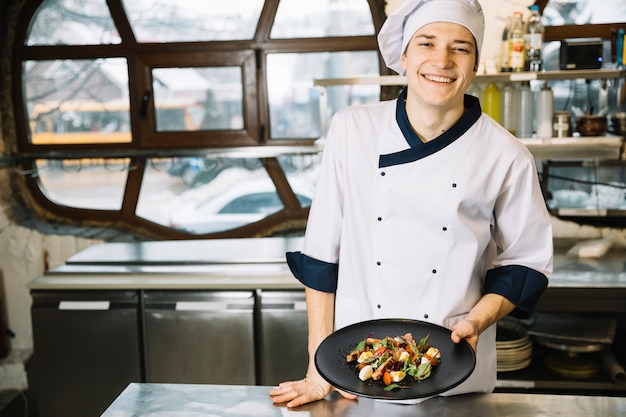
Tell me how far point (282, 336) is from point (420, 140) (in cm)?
151

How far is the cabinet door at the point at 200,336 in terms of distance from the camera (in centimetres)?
293

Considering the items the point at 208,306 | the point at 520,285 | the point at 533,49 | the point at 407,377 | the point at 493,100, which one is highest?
the point at 533,49

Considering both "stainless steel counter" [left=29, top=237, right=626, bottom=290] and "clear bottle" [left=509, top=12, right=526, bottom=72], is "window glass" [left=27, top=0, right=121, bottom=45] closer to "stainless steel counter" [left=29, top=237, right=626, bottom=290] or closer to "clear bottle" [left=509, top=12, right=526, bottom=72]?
"stainless steel counter" [left=29, top=237, right=626, bottom=290]

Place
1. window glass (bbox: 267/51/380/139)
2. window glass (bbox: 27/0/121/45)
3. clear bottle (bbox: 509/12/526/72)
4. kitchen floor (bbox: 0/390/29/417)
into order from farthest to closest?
window glass (bbox: 27/0/121/45) → window glass (bbox: 267/51/380/139) → kitchen floor (bbox: 0/390/29/417) → clear bottle (bbox: 509/12/526/72)

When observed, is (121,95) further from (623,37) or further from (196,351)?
(623,37)

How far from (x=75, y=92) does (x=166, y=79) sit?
0.58 meters

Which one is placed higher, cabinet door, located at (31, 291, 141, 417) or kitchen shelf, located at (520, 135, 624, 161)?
kitchen shelf, located at (520, 135, 624, 161)

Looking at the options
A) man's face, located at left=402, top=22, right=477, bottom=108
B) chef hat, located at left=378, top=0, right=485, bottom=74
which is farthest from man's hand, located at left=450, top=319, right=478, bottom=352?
chef hat, located at left=378, top=0, right=485, bottom=74

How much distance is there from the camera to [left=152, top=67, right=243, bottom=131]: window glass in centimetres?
397

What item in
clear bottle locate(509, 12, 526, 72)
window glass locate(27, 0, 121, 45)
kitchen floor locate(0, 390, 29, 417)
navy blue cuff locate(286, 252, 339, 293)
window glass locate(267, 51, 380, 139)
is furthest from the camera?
window glass locate(27, 0, 121, 45)

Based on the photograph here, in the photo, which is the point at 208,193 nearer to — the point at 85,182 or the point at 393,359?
the point at 85,182

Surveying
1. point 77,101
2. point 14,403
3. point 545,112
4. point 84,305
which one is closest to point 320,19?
point 545,112

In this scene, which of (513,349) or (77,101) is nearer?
(513,349)

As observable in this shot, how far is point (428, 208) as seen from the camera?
1645 millimetres
